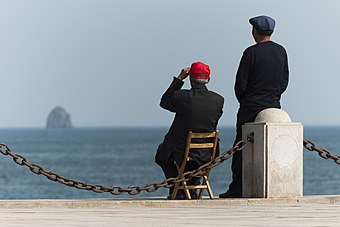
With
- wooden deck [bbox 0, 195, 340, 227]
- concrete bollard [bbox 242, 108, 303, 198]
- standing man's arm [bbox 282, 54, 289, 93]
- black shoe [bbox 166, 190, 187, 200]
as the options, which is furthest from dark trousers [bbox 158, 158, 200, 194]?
standing man's arm [bbox 282, 54, 289, 93]

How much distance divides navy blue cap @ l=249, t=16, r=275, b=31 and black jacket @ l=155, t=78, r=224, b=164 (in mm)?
966

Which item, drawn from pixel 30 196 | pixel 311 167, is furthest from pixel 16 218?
pixel 311 167

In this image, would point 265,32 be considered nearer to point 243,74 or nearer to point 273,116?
point 243,74

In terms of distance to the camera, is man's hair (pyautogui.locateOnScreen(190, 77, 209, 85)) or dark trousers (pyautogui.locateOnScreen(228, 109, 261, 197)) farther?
dark trousers (pyautogui.locateOnScreen(228, 109, 261, 197))

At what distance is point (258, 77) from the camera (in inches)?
543

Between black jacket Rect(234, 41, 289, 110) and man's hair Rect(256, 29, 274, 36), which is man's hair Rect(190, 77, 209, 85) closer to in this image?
black jacket Rect(234, 41, 289, 110)

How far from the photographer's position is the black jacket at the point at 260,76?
13.8m

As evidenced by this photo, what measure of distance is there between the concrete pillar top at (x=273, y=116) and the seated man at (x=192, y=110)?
500 mm

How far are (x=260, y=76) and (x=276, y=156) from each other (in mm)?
979

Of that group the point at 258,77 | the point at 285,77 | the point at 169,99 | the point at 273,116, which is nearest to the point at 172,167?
the point at 169,99

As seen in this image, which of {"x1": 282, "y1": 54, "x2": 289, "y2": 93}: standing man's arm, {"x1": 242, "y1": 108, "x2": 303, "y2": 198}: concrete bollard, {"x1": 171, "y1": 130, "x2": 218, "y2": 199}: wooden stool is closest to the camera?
{"x1": 171, "y1": 130, "x2": 218, "y2": 199}: wooden stool

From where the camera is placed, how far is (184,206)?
1301 cm

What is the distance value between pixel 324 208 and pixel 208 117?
174 cm

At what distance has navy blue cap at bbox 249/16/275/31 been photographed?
1373 cm
